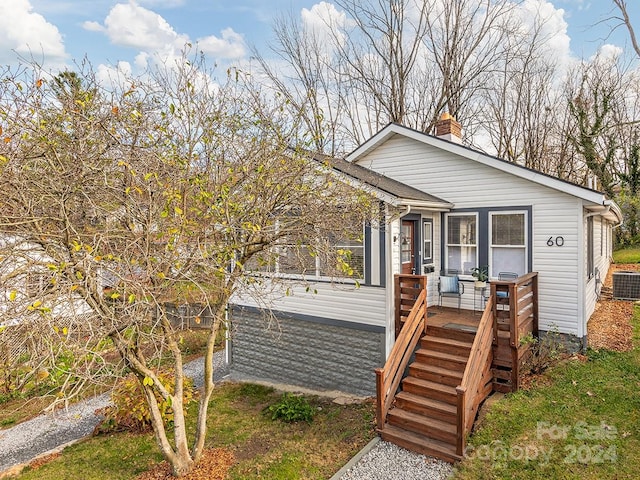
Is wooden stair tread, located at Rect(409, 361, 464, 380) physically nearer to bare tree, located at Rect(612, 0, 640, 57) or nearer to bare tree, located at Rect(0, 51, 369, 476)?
bare tree, located at Rect(0, 51, 369, 476)

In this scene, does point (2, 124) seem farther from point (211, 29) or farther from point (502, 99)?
point (502, 99)

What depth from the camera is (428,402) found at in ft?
20.4

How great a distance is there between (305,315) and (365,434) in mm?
3347

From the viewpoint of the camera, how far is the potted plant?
880cm

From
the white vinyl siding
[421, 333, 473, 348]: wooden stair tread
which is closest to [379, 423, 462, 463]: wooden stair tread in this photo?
[421, 333, 473, 348]: wooden stair tread

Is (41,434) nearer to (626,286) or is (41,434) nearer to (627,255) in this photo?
(626,286)

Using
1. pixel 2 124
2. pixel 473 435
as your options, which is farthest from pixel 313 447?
pixel 2 124

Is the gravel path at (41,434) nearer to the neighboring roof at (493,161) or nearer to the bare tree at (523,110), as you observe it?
the neighboring roof at (493,161)

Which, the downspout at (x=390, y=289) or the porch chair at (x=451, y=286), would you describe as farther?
the porch chair at (x=451, y=286)

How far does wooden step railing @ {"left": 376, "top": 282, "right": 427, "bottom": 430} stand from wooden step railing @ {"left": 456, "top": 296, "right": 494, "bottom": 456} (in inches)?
41.8

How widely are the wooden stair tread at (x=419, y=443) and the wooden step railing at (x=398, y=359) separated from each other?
0.59 feet

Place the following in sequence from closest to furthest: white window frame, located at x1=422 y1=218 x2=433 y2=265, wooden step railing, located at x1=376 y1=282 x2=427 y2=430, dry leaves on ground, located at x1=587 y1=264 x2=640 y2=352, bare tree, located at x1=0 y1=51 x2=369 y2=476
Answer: bare tree, located at x1=0 y1=51 x2=369 y2=476
wooden step railing, located at x1=376 y1=282 x2=427 y2=430
dry leaves on ground, located at x1=587 y1=264 x2=640 y2=352
white window frame, located at x1=422 y1=218 x2=433 y2=265

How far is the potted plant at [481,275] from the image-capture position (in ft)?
28.9

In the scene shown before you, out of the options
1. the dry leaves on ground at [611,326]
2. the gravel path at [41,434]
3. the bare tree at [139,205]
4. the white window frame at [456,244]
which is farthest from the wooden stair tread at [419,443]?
the gravel path at [41,434]
